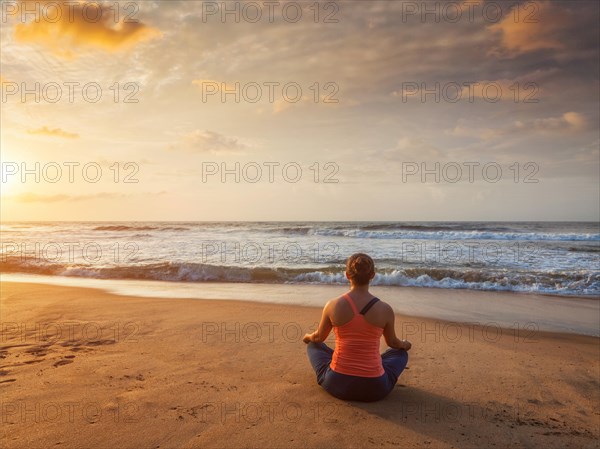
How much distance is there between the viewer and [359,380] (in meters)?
3.94

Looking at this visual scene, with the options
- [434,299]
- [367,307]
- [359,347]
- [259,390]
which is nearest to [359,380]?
[359,347]

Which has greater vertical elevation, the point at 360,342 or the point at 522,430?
the point at 360,342

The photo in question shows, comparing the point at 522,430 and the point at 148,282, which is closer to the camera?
the point at 522,430

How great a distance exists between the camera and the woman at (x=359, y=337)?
3877mm

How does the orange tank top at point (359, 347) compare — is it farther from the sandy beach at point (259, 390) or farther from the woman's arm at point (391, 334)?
the sandy beach at point (259, 390)

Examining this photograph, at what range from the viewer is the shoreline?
316 inches

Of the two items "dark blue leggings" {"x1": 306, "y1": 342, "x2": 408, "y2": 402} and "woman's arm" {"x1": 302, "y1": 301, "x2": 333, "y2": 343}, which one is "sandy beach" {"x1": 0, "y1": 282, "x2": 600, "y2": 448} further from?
"woman's arm" {"x1": 302, "y1": 301, "x2": 333, "y2": 343}

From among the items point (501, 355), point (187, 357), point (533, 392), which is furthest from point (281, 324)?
point (533, 392)

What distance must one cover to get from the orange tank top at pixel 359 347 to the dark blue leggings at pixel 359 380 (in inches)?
2.5

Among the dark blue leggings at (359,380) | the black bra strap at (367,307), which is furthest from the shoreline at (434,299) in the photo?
the black bra strap at (367,307)

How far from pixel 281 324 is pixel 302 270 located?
6610 mm

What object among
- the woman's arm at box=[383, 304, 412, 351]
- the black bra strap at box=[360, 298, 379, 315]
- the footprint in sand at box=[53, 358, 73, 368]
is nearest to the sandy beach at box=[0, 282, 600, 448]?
the footprint in sand at box=[53, 358, 73, 368]

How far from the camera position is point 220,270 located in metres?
13.9

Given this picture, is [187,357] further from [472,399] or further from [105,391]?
[472,399]
